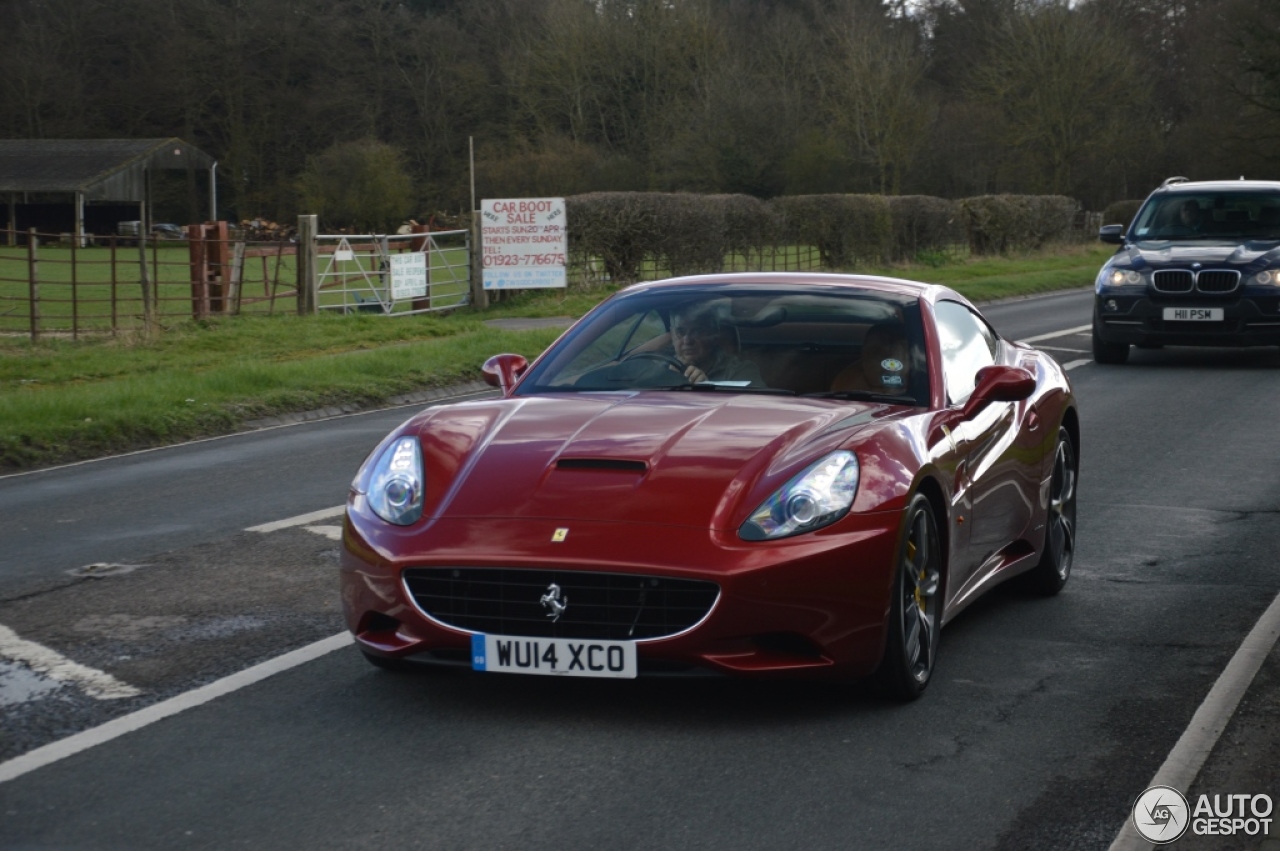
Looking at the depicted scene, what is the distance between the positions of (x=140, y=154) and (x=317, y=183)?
841 centimetres

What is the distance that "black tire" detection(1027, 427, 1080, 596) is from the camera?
23.9ft

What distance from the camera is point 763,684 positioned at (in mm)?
5680

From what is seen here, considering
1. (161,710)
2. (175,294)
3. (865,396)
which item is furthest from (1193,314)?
(175,294)

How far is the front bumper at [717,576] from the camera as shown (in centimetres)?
498

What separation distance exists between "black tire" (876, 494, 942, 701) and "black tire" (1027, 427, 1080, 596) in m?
1.53

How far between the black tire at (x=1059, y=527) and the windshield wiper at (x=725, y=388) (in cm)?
164

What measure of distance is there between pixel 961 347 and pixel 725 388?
113 cm

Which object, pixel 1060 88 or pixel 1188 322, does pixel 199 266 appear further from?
pixel 1060 88

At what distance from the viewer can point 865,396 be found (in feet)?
20.4

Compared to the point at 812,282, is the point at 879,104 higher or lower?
higher

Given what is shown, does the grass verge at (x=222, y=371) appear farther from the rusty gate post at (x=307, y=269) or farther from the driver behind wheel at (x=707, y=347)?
the driver behind wheel at (x=707, y=347)

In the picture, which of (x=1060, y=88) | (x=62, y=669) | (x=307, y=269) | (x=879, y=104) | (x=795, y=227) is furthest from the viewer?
(x=879, y=104)

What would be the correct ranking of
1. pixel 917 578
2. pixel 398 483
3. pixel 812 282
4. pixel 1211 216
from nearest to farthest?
pixel 398 483 < pixel 917 578 < pixel 812 282 < pixel 1211 216

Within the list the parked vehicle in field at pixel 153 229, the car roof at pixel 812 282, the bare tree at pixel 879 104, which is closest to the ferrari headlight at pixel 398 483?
the car roof at pixel 812 282
